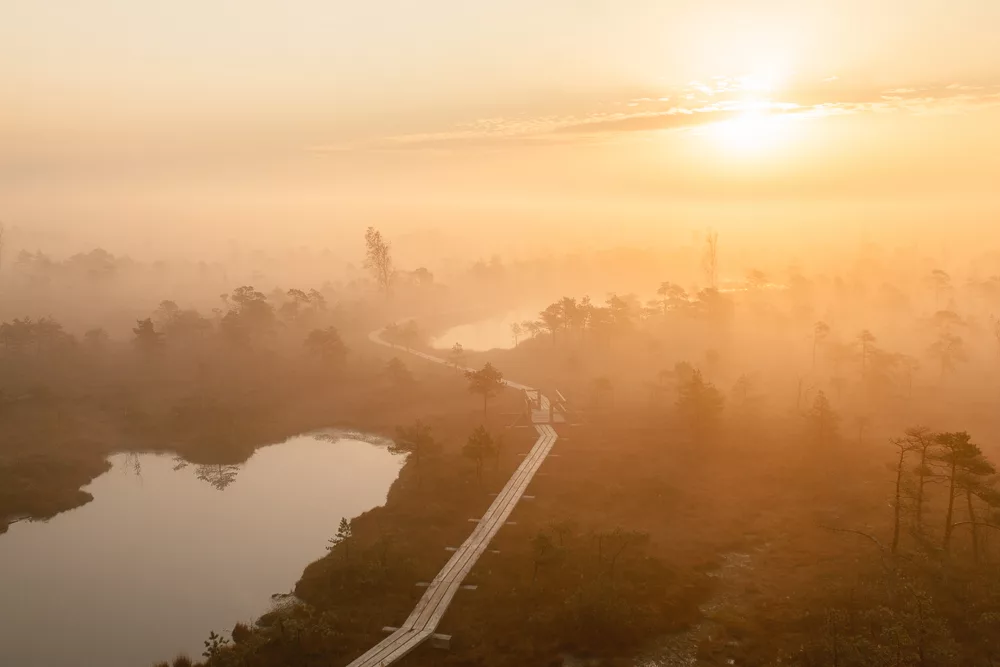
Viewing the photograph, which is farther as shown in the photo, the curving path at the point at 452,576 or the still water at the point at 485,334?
the still water at the point at 485,334

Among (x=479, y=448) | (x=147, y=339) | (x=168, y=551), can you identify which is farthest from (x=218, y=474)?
(x=147, y=339)

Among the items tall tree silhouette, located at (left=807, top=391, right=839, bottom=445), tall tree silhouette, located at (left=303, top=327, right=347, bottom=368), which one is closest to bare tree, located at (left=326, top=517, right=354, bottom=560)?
tall tree silhouette, located at (left=807, top=391, right=839, bottom=445)

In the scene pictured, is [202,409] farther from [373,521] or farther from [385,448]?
[373,521]

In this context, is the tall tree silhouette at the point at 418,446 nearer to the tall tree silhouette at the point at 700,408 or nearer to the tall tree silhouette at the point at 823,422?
the tall tree silhouette at the point at 700,408

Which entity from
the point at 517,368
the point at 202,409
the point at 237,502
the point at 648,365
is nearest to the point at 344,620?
the point at 237,502

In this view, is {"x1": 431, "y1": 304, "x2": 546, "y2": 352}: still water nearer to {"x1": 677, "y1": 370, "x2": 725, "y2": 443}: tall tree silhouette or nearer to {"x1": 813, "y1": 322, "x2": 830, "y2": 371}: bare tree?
{"x1": 813, "y1": 322, "x2": 830, "y2": 371}: bare tree

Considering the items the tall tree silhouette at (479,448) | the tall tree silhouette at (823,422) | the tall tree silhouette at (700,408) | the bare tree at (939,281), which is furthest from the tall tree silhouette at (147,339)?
the bare tree at (939,281)
